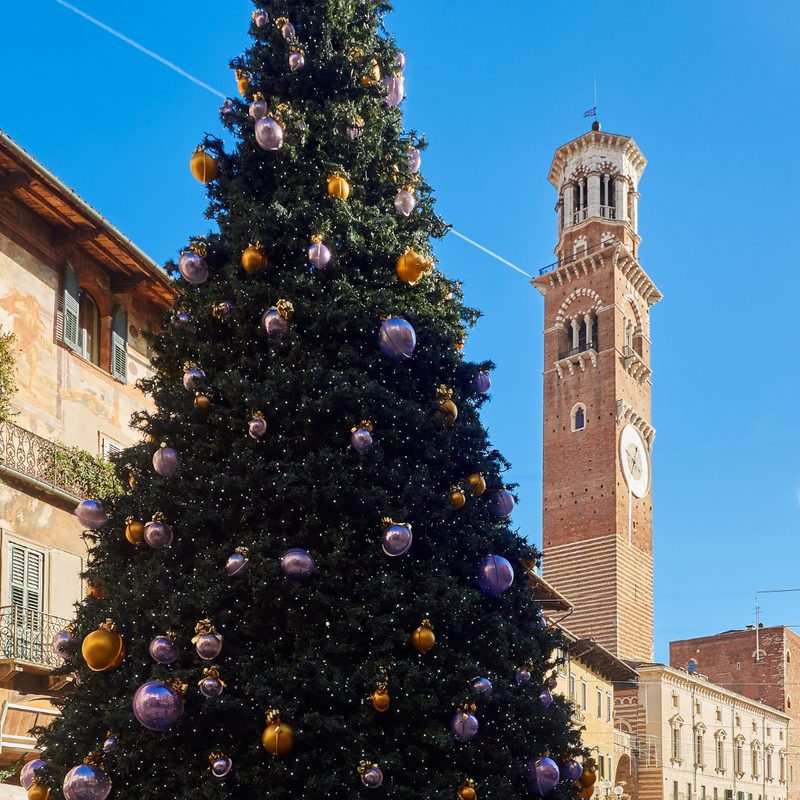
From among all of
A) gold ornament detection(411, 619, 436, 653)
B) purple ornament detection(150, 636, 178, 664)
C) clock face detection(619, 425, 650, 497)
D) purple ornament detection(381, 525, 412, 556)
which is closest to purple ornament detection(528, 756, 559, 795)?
gold ornament detection(411, 619, 436, 653)

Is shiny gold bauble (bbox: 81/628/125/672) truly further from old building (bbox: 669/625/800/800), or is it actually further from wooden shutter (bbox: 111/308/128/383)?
old building (bbox: 669/625/800/800)

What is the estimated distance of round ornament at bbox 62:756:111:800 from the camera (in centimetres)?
644

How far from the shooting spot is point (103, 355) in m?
15.8

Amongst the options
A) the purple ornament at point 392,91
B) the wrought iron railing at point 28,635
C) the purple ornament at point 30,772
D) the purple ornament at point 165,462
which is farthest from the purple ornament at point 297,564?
the wrought iron railing at point 28,635

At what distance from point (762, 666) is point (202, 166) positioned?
59.9 meters

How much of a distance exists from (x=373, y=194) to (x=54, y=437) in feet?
24.1

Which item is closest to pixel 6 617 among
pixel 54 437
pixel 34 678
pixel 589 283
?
pixel 34 678

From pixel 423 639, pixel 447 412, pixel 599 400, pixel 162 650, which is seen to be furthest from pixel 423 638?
pixel 599 400

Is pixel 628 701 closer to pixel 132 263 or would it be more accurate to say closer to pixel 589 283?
pixel 589 283

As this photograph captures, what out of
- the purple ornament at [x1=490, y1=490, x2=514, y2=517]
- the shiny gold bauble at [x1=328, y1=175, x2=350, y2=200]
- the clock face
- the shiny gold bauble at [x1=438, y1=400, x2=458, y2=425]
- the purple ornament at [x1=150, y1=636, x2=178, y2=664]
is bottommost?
the purple ornament at [x1=150, y1=636, x2=178, y2=664]

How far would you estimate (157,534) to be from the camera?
7230mm

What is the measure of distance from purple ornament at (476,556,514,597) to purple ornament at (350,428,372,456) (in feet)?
4.03

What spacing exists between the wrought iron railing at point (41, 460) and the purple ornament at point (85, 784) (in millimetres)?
6712

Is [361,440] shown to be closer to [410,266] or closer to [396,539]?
[396,539]
